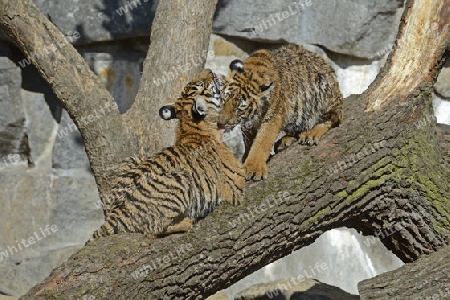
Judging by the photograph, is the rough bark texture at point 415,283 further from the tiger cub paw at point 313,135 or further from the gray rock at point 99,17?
the gray rock at point 99,17

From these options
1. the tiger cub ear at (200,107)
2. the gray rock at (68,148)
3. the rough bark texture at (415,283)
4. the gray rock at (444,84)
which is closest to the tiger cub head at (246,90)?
the tiger cub ear at (200,107)

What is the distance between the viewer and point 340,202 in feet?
14.3

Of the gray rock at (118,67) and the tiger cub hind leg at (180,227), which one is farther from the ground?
the gray rock at (118,67)

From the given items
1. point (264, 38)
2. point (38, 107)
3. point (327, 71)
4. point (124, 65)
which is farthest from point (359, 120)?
point (38, 107)

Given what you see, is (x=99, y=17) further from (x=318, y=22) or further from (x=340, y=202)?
(x=340, y=202)

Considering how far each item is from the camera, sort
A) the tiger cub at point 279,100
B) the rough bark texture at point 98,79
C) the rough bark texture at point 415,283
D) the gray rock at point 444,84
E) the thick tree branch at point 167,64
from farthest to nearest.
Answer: the gray rock at point 444,84 → the thick tree branch at point 167,64 → the rough bark texture at point 98,79 → the tiger cub at point 279,100 → the rough bark texture at point 415,283

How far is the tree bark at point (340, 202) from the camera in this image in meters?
3.79

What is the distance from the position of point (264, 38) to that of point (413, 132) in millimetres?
2457

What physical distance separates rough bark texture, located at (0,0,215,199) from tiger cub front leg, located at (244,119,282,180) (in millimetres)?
656

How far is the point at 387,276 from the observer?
430 cm

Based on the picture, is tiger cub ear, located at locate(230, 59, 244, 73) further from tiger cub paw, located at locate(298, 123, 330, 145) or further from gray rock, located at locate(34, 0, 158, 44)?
gray rock, located at locate(34, 0, 158, 44)

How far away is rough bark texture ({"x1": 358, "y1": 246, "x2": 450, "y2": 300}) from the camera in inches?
162

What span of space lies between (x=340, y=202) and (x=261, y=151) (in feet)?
1.89

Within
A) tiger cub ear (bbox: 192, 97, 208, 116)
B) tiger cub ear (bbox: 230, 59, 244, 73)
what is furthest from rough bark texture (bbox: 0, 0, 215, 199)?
tiger cub ear (bbox: 192, 97, 208, 116)
